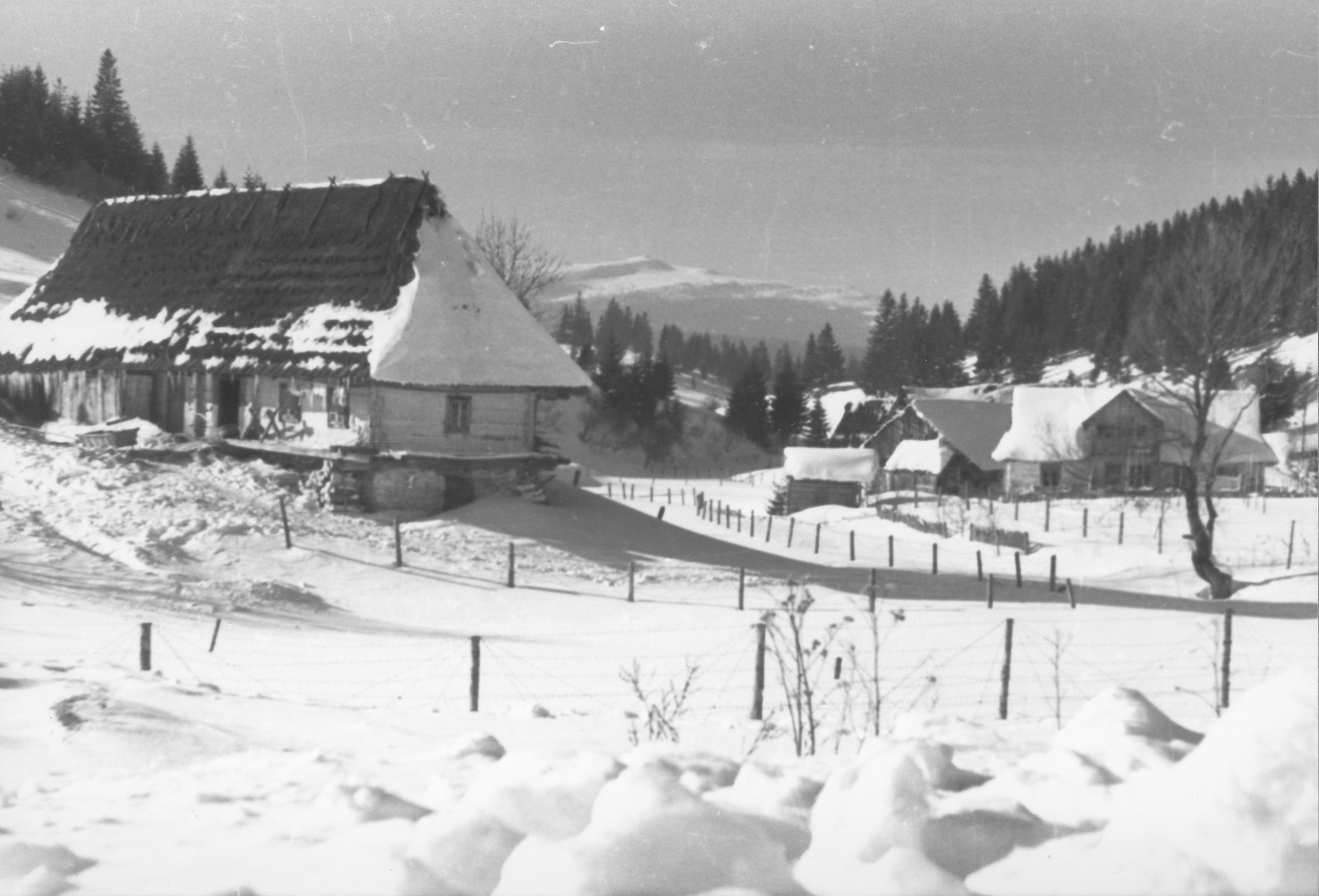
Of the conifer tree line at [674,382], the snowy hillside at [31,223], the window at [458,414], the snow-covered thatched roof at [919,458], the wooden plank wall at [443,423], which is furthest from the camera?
the snow-covered thatched roof at [919,458]

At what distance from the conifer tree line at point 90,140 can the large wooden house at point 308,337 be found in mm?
821

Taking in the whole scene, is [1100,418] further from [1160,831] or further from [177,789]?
[177,789]

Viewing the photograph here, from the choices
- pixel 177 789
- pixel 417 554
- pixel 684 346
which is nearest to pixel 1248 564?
pixel 417 554

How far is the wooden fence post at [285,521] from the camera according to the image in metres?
8.98

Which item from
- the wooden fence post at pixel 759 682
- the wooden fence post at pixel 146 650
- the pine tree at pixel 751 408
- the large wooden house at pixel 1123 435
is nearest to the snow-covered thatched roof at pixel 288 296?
the wooden fence post at pixel 146 650

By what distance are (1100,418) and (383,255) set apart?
10.0 meters

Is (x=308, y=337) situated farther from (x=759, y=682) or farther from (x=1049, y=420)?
(x=1049, y=420)

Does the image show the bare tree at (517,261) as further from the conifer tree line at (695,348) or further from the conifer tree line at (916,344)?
the conifer tree line at (916,344)

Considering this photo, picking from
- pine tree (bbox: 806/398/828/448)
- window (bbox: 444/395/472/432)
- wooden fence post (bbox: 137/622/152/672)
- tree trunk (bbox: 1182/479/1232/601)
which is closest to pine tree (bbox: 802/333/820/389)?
pine tree (bbox: 806/398/828/448)

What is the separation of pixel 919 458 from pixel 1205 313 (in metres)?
22.5

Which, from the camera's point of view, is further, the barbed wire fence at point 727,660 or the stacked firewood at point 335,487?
the stacked firewood at point 335,487

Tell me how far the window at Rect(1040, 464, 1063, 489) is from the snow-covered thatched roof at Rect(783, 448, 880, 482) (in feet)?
16.4

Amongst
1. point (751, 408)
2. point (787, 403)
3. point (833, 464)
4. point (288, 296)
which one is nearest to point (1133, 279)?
point (288, 296)

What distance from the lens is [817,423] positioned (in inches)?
760
